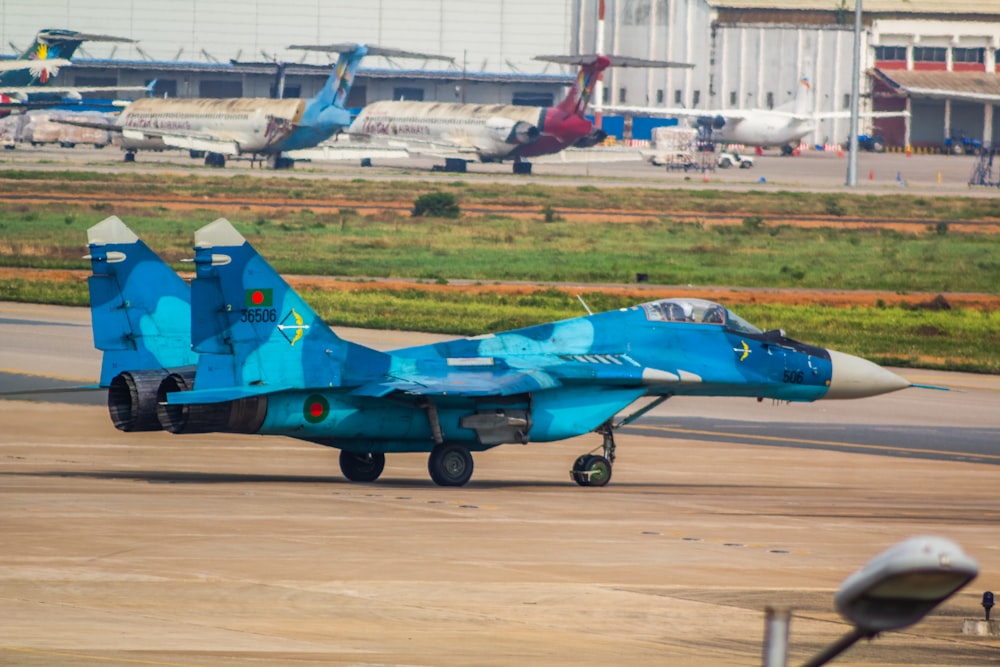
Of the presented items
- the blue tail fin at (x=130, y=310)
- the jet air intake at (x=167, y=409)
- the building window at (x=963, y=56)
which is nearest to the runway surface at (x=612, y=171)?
the building window at (x=963, y=56)

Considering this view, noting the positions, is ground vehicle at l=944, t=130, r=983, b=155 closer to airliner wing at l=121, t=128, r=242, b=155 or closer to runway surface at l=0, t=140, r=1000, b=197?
runway surface at l=0, t=140, r=1000, b=197

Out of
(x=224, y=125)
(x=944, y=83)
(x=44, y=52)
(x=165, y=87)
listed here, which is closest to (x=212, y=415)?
(x=44, y=52)

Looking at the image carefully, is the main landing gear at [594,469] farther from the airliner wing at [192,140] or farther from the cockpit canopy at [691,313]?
the airliner wing at [192,140]

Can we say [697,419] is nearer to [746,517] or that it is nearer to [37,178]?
[746,517]

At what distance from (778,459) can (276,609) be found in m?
14.9

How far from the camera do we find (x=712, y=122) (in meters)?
146

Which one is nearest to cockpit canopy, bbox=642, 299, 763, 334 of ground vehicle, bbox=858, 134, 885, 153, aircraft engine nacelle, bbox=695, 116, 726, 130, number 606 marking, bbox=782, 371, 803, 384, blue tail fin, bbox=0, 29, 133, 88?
number 606 marking, bbox=782, 371, 803, 384

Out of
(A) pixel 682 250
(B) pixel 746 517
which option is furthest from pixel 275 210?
(B) pixel 746 517

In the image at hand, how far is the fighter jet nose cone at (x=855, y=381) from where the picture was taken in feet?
78.2

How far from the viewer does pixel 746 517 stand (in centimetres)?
2002

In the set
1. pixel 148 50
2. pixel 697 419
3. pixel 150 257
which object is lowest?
pixel 697 419

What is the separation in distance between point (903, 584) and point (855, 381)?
66.0 feet

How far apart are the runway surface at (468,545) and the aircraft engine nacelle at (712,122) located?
11721 centimetres

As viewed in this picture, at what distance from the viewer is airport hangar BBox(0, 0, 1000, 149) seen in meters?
162
